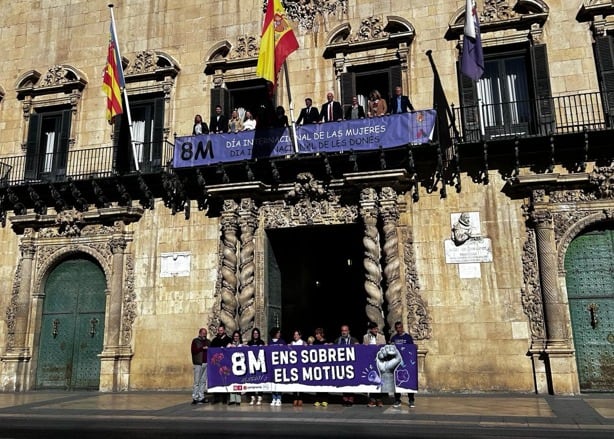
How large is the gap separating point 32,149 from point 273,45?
975 cm

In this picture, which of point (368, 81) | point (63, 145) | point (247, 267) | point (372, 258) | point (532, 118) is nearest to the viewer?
point (372, 258)

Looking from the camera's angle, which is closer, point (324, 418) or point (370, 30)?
point (324, 418)

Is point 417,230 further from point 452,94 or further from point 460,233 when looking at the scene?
point 452,94

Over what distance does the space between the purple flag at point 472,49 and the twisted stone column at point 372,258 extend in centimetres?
402

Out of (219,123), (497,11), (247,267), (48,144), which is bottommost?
(247,267)

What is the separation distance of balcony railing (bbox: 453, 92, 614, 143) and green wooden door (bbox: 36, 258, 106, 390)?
12.2m

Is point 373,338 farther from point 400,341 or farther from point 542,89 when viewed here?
point 542,89

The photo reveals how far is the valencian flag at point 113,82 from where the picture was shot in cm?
1762

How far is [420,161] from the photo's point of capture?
1597 cm

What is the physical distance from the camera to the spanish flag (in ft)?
50.9

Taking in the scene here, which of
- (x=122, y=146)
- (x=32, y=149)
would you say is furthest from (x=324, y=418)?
(x=32, y=149)

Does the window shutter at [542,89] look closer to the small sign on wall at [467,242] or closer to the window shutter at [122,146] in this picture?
the small sign on wall at [467,242]

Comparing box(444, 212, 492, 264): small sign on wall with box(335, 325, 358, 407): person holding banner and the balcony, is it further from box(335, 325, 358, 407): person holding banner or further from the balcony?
box(335, 325, 358, 407): person holding banner

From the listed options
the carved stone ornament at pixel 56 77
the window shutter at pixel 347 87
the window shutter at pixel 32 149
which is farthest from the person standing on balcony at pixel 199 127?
A: the window shutter at pixel 32 149
